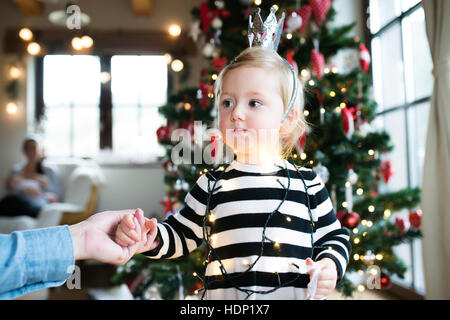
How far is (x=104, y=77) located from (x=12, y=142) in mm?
1198

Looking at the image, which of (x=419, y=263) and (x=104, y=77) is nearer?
(x=419, y=263)

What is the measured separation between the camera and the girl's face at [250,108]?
0.77m

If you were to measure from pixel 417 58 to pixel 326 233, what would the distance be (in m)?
1.76

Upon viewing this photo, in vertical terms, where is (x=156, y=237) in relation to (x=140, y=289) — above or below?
above

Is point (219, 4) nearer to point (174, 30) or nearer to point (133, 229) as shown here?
point (133, 229)

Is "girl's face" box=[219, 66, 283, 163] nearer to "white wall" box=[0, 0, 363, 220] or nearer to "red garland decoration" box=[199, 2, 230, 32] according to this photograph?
"red garland decoration" box=[199, 2, 230, 32]

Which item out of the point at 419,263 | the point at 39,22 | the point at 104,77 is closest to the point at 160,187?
the point at 104,77

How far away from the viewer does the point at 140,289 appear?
2.04 meters

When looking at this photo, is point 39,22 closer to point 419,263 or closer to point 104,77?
point 104,77

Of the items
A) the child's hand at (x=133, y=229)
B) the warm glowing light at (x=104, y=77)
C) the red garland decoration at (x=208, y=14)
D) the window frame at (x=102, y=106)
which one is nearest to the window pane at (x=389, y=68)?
A: the red garland decoration at (x=208, y=14)

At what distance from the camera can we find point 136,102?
15.0ft

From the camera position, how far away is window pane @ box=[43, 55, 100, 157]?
447 cm
